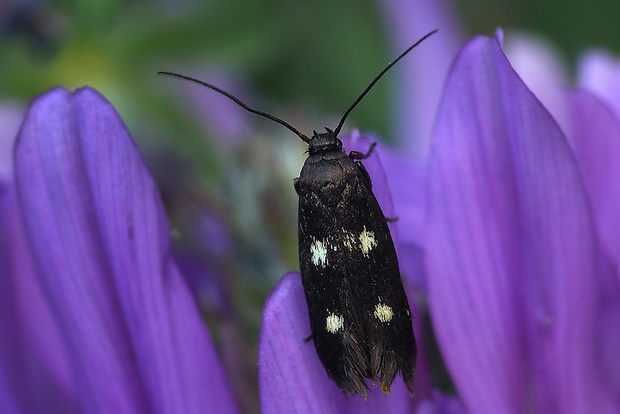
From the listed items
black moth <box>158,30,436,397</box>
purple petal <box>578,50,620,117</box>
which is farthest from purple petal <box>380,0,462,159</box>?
black moth <box>158,30,436,397</box>

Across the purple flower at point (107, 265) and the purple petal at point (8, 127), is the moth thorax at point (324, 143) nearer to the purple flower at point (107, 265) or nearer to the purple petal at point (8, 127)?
the purple flower at point (107, 265)

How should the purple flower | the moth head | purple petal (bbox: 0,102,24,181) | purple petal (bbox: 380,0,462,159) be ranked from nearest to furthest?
the purple flower < the moth head < purple petal (bbox: 0,102,24,181) < purple petal (bbox: 380,0,462,159)

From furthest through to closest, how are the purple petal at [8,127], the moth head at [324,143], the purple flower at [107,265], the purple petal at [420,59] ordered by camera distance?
the purple petal at [420,59], the purple petal at [8,127], the moth head at [324,143], the purple flower at [107,265]

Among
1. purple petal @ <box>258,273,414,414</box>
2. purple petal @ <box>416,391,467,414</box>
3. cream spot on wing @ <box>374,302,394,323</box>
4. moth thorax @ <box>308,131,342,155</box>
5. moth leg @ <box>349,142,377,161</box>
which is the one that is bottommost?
purple petal @ <box>416,391,467,414</box>

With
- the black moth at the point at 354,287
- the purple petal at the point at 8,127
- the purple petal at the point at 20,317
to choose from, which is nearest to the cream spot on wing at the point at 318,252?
the black moth at the point at 354,287

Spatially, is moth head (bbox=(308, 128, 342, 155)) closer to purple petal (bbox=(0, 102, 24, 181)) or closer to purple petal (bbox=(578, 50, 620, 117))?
purple petal (bbox=(578, 50, 620, 117))

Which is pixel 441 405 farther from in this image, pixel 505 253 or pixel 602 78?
pixel 602 78

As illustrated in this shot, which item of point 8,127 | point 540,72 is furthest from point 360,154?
point 8,127
